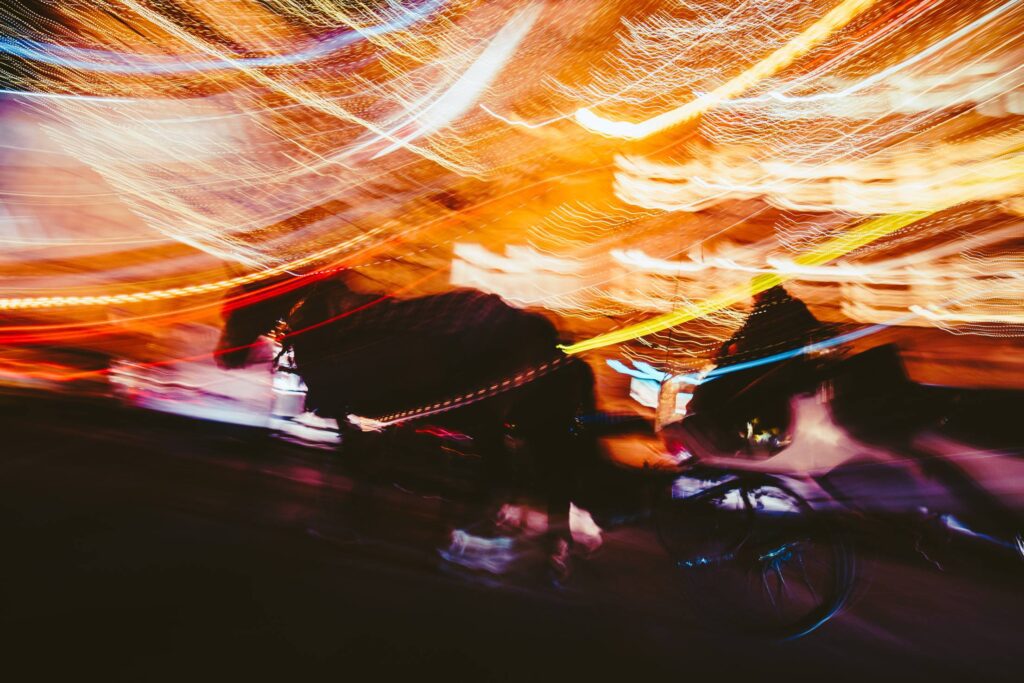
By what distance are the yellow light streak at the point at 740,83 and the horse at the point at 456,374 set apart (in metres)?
2.52

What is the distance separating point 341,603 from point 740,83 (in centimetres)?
482

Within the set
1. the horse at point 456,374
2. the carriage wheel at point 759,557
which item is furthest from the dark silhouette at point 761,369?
the horse at point 456,374

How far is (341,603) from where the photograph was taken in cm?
284

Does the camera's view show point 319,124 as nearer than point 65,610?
No

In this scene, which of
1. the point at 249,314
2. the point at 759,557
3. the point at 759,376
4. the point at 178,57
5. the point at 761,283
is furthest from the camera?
the point at 178,57

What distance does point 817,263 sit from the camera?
188 inches

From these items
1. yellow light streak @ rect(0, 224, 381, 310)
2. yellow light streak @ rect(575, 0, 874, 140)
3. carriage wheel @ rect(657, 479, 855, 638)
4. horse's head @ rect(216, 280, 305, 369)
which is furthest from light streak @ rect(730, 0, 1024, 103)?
horse's head @ rect(216, 280, 305, 369)

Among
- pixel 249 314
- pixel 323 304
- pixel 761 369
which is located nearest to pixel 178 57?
pixel 249 314

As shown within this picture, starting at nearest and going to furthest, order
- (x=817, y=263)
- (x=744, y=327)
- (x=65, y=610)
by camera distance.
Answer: (x=65, y=610) → (x=744, y=327) → (x=817, y=263)

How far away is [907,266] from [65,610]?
5.62 m

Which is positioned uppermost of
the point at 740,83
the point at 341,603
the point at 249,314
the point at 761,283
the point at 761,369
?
the point at 740,83

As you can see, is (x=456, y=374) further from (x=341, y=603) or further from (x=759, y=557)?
(x=759, y=557)

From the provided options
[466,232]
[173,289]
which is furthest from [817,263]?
[173,289]

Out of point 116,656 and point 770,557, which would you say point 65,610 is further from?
point 770,557
